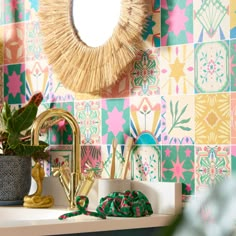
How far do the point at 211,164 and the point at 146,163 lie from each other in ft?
0.88

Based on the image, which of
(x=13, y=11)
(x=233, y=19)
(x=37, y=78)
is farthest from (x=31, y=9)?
(x=233, y=19)

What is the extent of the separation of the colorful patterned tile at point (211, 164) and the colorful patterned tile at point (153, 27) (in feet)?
1.28

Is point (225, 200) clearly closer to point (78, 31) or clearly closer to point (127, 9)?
point (127, 9)

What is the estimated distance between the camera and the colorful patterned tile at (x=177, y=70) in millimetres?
1977

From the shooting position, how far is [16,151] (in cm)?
226

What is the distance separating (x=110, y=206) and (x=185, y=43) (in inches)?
21.9

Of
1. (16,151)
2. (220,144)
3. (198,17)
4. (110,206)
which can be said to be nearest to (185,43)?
(198,17)

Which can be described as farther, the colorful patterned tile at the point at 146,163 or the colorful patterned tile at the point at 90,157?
the colorful patterned tile at the point at 90,157

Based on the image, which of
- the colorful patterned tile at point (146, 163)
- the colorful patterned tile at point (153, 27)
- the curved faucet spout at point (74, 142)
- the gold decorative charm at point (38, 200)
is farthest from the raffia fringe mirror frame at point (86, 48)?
the gold decorative charm at point (38, 200)

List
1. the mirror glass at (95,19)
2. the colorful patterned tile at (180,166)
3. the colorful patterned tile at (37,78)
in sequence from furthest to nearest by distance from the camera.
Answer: the colorful patterned tile at (37,78) < the mirror glass at (95,19) < the colorful patterned tile at (180,166)

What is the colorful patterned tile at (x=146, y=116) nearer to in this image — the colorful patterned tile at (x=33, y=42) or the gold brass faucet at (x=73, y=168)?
the gold brass faucet at (x=73, y=168)

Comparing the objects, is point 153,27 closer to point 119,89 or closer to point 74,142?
point 119,89

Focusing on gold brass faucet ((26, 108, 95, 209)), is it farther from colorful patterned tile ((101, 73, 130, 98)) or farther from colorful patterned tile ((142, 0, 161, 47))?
colorful patterned tile ((142, 0, 161, 47))

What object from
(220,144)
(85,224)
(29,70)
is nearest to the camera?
(85,224)
